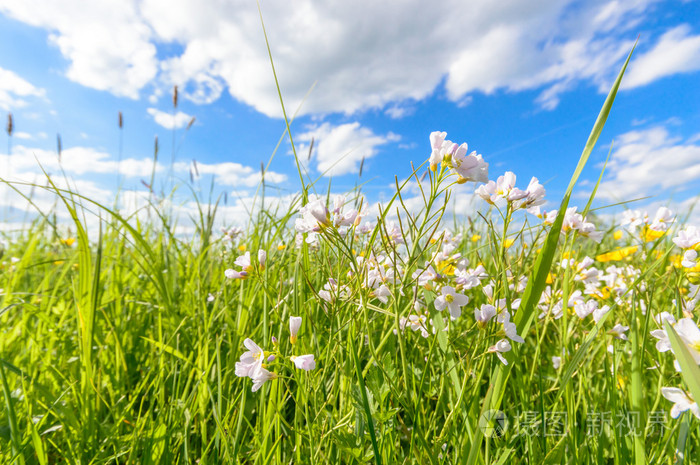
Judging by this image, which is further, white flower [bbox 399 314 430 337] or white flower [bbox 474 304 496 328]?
white flower [bbox 399 314 430 337]

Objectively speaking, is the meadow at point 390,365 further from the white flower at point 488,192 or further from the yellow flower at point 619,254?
the yellow flower at point 619,254

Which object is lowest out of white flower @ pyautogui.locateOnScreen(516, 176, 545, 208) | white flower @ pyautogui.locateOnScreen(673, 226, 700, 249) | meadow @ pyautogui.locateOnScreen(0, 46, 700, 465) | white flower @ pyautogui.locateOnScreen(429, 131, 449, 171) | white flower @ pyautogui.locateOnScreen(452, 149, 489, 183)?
meadow @ pyautogui.locateOnScreen(0, 46, 700, 465)

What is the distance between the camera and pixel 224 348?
1.91 meters

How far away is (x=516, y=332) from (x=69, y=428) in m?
1.51

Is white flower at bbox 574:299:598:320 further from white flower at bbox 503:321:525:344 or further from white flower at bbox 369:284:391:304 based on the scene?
white flower at bbox 369:284:391:304

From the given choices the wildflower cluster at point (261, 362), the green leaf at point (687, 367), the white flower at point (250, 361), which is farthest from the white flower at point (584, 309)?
the white flower at point (250, 361)

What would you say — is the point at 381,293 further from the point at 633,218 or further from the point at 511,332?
the point at 633,218

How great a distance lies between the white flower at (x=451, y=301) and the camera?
1.07 m

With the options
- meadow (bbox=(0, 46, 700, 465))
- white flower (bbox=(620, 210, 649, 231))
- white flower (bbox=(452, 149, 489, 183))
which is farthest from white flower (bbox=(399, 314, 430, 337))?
white flower (bbox=(620, 210, 649, 231))

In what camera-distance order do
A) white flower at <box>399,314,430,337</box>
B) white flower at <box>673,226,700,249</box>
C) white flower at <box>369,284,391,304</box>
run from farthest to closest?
1. white flower at <box>673,226,700,249</box>
2. white flower at <box>399,314,430,337</box>
3. white flower at <box>369,284,391,304</box>

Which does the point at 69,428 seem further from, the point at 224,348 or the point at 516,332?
the point at 516,332

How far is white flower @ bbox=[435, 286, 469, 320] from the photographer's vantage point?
107 cm

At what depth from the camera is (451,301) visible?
43.0 inches

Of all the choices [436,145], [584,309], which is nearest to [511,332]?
[436,145]
